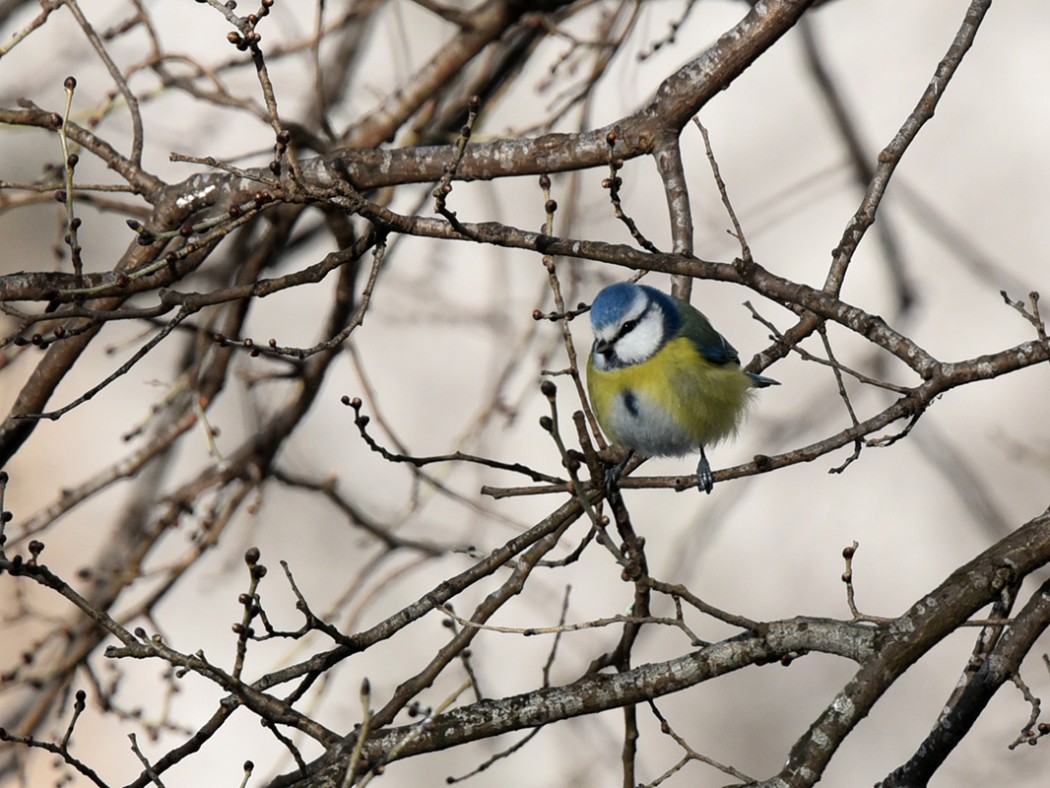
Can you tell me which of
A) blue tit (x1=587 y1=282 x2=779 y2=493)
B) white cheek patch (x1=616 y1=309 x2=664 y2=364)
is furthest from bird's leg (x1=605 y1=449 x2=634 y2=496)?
white cheek patch (x1=616 y1=309 x2=664 y2=364)

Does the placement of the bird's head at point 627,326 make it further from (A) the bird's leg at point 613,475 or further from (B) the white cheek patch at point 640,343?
(A) the bird's leg at point 613,475

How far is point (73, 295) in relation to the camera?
2.08 m

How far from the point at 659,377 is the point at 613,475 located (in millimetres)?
579

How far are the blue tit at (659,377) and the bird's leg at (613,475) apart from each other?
5 centimetres

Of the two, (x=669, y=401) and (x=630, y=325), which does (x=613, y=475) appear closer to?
(x=669, y=401)

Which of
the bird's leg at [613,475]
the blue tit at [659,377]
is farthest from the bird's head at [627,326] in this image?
the bird's leg at [613,475]

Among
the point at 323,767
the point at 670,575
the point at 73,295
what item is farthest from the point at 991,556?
the point at 670,575

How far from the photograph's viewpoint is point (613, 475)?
238cm

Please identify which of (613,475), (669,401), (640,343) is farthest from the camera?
(640,343)

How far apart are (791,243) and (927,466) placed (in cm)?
107

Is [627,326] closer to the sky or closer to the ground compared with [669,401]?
closer to the sky

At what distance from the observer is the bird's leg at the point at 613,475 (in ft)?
6.67

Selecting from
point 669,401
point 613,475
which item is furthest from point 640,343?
point 613,475

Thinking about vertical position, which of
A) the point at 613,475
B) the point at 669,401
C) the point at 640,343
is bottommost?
the point at 613,475
